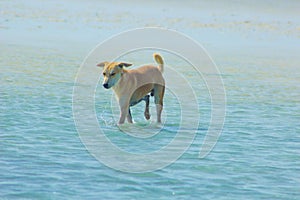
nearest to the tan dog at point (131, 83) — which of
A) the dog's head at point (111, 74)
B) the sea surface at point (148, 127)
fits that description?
the dog's head at point (111, 74)

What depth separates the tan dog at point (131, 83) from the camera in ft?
39.4

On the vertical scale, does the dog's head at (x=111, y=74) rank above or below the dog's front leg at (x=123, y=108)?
above

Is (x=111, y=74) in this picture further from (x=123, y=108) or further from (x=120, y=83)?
(x=123, y=108)

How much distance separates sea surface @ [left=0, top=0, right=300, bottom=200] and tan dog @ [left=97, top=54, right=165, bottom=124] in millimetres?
358

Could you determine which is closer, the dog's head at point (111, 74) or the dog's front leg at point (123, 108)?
the dog's head at point (111, 74)

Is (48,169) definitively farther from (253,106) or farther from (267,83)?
(267,83)

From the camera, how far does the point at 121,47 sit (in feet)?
83.1

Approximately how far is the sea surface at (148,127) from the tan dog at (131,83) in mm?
358

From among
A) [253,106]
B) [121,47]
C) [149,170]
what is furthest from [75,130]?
[121,47]

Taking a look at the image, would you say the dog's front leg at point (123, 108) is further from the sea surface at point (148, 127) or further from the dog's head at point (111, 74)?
the dog's head at point (111, 74)

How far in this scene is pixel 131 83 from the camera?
12320 millimetres

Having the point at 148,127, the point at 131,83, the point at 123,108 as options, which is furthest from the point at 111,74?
the point at 148,127

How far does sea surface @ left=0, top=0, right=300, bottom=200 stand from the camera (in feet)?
28.8

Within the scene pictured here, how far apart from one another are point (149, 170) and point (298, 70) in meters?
13.4
